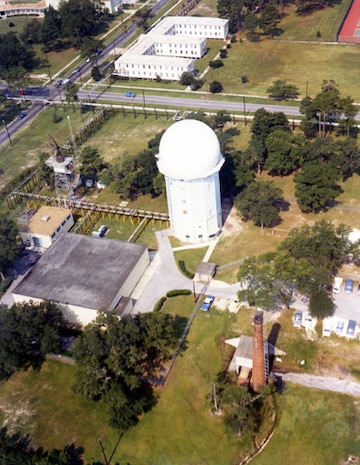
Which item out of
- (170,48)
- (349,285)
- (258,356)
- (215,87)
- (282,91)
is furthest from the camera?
(170,48)

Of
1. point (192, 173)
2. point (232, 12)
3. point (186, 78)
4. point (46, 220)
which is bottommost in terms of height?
point (46, 220)

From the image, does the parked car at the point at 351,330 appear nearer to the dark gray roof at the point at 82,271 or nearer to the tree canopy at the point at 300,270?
the tree canopy at the point at 300,270

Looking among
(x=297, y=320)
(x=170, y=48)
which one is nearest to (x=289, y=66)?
(x=170, y=48)

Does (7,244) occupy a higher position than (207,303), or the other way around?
(7,244)

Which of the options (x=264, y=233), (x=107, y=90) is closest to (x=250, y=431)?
(x=264, y=233)

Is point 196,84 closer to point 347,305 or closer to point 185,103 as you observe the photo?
point 185,103
